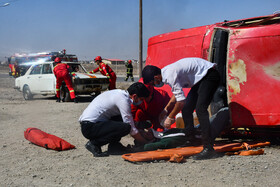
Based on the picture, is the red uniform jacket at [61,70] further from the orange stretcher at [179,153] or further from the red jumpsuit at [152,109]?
the orange stretcher at [179,153]

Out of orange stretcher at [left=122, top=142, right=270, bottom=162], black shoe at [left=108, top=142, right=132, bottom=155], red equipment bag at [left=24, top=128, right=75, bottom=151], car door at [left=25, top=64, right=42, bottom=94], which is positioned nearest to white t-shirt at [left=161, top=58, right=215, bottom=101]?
orange stretcher at [left=122, top=142, right=270, bottom=162]

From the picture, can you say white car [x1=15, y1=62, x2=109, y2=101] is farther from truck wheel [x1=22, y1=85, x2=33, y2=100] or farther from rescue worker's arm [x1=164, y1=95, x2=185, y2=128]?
rescue worker's arm [x1=164, y1=95, x2=185, y2=128]

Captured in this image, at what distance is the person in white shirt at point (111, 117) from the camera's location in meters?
4.07

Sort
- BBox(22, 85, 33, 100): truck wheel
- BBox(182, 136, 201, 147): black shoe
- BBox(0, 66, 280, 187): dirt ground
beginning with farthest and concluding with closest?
1. BBox(22, 85, 33, 100): truck wheel
2. BBox(182, 136, 201, 147): black shoe
3. BBox(0, 66, 280, 187): dirt ground

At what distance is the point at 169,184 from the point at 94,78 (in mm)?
8318

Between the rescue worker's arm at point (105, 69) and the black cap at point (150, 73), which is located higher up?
the black cap at point (150, 73)

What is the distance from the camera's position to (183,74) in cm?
412

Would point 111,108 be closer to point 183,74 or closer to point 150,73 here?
point 150,73

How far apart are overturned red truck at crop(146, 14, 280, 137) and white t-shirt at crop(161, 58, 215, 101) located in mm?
567

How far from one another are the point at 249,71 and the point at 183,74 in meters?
1.02

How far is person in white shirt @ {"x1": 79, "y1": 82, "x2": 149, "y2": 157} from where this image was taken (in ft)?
13.4

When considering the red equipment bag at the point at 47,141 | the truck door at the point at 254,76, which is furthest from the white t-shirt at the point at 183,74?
the red equipment bag at the point at 47,141

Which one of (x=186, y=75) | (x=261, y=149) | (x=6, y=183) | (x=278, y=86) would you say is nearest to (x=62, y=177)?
(x=6, y=183)

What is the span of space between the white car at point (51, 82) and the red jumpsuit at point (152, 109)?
19.8ft
